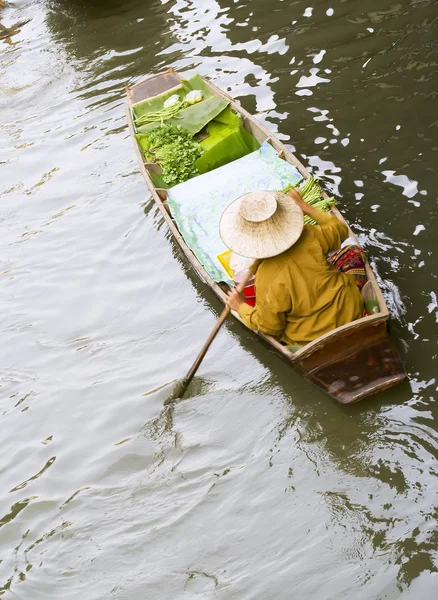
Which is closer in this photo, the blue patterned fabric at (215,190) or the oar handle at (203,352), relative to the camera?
the oar handle at (203,352)

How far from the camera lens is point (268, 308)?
15.8ft

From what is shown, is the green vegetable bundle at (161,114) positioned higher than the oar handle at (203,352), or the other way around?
the green vegetable bundle at (161,114)

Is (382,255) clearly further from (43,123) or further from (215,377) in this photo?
(43,123)

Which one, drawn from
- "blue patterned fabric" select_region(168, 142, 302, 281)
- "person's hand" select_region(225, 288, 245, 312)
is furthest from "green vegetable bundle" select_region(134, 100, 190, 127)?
"person's hand" select_region(225, 288, 245, 312)

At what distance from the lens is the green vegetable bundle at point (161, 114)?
25.8 feet

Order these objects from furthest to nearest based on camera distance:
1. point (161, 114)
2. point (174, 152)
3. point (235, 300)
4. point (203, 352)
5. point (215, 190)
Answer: point (161, 114) → point (174, 152) → point (215, 190) → point (203, 352) → point (235, 300)

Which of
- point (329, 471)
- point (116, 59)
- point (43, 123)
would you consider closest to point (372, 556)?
Result: point (329, 471)

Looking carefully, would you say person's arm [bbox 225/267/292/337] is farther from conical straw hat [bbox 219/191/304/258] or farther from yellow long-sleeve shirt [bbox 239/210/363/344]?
conical straw hat [bbox 219/191/304/258]

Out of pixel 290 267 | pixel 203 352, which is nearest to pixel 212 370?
pixel 203 352

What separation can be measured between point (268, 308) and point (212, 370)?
1326mm

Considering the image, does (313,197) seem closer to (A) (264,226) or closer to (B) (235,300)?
(B) (235,300)

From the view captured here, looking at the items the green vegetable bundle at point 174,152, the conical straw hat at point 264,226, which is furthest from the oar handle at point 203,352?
the green vegetable bundle at point 174,152

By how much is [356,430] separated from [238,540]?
3.94ft

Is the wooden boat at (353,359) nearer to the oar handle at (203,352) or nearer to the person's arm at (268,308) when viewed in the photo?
the person's arm at (268,308)
